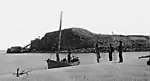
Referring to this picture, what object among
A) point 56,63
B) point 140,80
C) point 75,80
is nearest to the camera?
point 140,80

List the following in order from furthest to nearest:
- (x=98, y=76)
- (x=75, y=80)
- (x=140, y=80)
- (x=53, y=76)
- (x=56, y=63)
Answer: (x=56, y=63), (x=53, y=76), (x=98, y=76), (x=75, y=80), (x=140, y=80)

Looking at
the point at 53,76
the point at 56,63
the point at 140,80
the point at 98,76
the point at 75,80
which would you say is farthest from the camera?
the point at 56,63

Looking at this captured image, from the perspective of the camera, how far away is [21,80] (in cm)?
1722

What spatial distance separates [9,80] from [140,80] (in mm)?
8976

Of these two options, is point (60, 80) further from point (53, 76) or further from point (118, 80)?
point (118, 80)

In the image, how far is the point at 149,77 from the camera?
15547 millimetres

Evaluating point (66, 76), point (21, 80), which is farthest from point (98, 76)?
point (21, 80)

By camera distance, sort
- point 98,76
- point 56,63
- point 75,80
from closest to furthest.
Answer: point 75,80 → point 98,76 → point 56,63

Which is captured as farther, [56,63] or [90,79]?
[56,63]

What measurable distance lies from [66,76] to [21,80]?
10.2ft

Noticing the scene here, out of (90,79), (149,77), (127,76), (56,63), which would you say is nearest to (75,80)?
(90,79)

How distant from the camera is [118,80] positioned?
1511cm

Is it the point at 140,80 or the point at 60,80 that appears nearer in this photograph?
the point at 140,80

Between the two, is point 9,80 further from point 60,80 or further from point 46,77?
point 60,80
